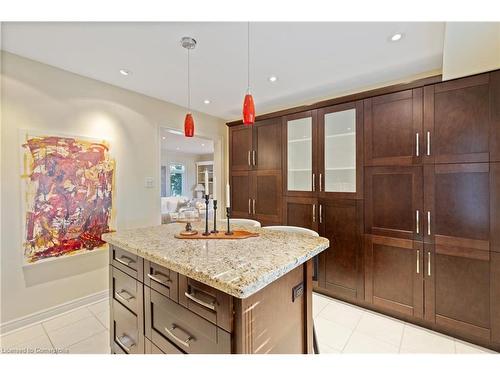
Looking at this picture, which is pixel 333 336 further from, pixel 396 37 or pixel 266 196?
pixel 396 37

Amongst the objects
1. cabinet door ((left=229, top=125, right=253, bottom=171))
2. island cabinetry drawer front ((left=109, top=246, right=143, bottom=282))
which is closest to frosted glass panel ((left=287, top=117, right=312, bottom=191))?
cabinet door ((left=229, top=125, right=253, bottom=171))

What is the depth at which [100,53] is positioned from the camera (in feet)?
6.73

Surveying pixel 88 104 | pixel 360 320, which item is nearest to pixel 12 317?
pixel 88 104

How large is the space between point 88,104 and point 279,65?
215 cm

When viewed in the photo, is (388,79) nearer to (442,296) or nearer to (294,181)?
(294,181)

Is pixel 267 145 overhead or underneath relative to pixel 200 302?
overhead

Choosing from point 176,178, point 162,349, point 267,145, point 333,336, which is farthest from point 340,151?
point 176,178

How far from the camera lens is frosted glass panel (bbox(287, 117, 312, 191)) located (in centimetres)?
285

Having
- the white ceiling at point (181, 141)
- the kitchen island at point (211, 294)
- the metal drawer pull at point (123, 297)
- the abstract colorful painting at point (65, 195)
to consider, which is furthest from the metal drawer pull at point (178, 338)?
the white ceiling at point (181, 141)

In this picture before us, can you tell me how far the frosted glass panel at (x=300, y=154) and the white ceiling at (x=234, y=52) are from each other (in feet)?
1.57

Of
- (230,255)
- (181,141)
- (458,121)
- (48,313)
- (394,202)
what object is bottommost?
(48,313)

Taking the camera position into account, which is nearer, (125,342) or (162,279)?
(162,279)

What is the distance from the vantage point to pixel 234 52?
2.03 metres

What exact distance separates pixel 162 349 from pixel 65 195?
197 cm
